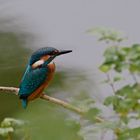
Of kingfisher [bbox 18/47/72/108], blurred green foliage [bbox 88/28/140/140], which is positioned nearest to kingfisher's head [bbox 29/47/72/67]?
kingfisher [bbox 18/47/72/108]

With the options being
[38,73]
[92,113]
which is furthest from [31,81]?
[92,113]

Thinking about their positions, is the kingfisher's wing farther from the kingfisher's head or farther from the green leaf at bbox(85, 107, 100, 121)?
the green leaf at bbox(85, 107, 100, 121)

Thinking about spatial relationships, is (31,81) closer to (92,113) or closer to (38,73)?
(38,73)

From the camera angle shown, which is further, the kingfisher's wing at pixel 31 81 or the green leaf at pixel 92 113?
the kingfisher's wing at pixel 31 81

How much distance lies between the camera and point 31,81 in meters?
2.38

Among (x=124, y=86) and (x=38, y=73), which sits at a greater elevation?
(x=124, y=86)

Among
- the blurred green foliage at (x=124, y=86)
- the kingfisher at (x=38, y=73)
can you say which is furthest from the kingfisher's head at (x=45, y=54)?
the blurred green foliage at (x=124, y=86)

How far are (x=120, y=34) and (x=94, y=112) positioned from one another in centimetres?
18

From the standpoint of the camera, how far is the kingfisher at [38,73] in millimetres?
2326

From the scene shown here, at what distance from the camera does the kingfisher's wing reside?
2.36 metres

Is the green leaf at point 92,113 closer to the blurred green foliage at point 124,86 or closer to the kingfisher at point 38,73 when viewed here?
the blurred green foliage at point 124,86

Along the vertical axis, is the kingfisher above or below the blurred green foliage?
below

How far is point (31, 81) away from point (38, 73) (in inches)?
1.5

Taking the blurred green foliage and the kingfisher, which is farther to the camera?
the kingfisher
